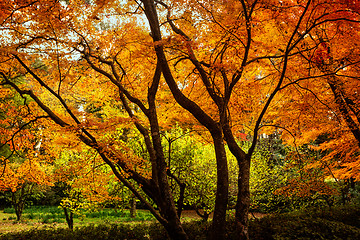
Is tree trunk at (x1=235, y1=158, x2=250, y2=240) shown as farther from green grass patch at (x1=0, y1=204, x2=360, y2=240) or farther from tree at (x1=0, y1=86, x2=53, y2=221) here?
tree at (x1=0, y1=86, x2=53, y2=221)

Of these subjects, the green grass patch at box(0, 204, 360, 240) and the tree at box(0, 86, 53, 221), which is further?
the tree at box(0, 86, 53, 221)

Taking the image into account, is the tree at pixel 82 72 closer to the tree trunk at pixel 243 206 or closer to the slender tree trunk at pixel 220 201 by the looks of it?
the slender tree trunk at pixel 220 201

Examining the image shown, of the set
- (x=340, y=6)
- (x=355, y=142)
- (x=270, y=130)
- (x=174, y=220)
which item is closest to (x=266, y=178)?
(x=270, y=130)

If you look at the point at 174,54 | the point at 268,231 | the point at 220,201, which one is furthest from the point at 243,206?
the point at 174,54

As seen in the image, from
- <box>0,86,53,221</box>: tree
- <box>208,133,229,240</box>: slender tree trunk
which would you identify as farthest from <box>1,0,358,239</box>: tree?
<box>0,86,53,221</box>: tree

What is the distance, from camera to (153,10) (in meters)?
4.73

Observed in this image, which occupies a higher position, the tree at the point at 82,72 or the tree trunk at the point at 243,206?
the tree at the point at 82,72

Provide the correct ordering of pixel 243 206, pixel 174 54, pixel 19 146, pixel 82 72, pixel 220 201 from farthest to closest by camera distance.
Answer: pixel 19 146
pixel 174 54
pixel 82 72
pixel 243 206
pixel 220 201

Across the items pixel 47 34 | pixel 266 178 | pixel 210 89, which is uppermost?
pixel 47 34

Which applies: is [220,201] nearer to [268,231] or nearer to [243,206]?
[243,206]

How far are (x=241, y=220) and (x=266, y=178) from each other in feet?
16.6

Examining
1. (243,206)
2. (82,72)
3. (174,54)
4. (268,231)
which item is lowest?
(268,231)

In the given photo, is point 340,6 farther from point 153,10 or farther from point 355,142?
point 355,142

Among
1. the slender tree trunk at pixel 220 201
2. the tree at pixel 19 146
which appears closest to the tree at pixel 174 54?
the slender tree trunk at pixel 220 201
